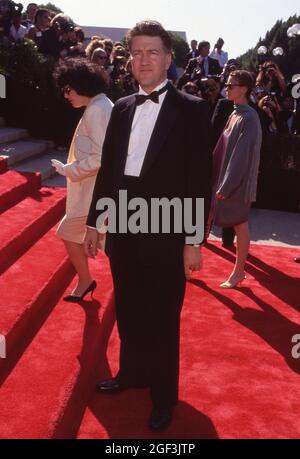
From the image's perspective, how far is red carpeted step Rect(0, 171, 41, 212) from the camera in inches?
216

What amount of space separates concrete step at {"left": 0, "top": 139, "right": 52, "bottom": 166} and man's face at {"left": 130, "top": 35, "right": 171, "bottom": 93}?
4.04 metres

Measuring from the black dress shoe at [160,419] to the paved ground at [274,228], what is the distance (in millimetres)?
3930

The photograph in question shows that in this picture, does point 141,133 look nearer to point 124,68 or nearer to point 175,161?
point 175,161

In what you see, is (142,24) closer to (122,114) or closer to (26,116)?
(122,114)

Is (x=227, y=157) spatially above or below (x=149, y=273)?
above

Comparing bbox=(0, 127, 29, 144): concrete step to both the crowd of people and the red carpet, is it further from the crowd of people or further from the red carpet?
the red carpet

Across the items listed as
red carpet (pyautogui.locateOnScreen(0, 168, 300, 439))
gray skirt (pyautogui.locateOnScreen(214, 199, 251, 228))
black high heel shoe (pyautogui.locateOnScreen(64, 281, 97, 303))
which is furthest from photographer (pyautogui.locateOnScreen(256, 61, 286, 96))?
black high heel shoe (pyautogui.locateOnScreen(64, 281, 97, 303))

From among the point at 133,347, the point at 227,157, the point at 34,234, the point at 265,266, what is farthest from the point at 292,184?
the point at 133,347

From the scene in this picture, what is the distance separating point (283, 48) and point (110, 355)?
47.6m

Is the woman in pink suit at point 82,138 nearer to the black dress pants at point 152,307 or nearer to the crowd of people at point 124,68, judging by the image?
the black dress pants at point 152,307

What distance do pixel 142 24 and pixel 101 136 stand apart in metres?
1.07

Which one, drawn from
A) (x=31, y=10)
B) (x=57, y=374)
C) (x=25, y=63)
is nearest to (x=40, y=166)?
(x=25, y=63)

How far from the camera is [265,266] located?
18.7ft

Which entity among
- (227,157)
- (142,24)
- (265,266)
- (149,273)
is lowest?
(265,266)
